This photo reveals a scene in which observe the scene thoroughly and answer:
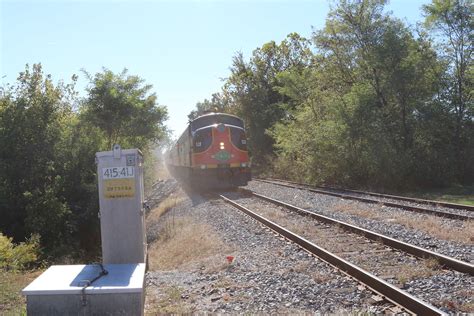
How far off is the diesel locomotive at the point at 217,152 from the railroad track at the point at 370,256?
30.8 feet

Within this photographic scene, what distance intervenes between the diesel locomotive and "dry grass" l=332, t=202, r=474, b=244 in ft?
27.5

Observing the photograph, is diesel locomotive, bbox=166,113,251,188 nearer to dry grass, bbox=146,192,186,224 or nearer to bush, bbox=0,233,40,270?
dry grass, bbox=146,192,186,224

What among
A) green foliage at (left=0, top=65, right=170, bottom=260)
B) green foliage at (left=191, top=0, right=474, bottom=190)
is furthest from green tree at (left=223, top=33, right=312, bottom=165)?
green foliage at (left=0, top=65, right=170, bottom=260)

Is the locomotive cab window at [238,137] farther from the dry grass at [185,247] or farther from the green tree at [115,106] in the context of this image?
the dry grass at [185,247]

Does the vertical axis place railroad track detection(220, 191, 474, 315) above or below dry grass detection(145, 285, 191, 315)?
above

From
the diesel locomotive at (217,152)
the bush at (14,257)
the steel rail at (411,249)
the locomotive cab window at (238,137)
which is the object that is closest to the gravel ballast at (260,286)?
the steel rail at (411,249)

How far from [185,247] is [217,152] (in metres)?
10.4

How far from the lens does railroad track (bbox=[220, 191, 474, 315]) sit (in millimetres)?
5012

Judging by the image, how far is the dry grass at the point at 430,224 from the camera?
823 centimetres

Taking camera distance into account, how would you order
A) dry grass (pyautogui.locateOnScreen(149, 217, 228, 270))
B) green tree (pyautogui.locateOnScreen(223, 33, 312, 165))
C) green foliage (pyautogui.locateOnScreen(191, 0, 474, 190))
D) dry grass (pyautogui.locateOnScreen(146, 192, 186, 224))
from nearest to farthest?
dry grass (pyautogui.locateOnScreen(149, 217, 228, 270)), dry grass (pyautogui.locateOnScreen(146, 192, 186, 224)), green foliage (pyautogui.locateOnScreen(191, 0, 474, 190)), green tree (pyautogui.locateOnScreen(223, 33, 312, 165))

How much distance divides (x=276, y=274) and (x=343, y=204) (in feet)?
25.0

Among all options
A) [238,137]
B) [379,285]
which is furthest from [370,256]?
[238,137]

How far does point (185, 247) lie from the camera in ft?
31.6

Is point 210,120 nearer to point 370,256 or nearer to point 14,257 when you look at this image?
point 14,257
